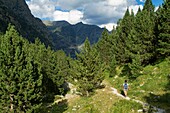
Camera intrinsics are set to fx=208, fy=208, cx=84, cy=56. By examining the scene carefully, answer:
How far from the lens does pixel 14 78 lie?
68.5ft

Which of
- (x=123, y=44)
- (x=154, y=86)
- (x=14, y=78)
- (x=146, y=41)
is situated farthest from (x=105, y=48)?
(x=14, y=78)

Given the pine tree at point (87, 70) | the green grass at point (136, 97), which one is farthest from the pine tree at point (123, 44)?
the pine tree at point (87, 70)

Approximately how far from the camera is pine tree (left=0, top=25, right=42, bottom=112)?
20578 millimetres

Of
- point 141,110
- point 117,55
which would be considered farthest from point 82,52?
point 117,55

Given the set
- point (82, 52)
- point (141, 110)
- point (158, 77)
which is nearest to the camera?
point (141, 110)

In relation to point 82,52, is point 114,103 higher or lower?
lower

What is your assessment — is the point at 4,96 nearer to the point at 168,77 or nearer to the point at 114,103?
the point at 114,103

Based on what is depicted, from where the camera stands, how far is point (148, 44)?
4572 centimetres

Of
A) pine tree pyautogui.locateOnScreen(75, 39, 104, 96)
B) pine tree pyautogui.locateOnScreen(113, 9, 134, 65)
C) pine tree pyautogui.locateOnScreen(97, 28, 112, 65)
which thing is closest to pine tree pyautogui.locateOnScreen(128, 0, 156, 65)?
pine tree pyautogui.locateOnScreen(113, 9, 134, 65)

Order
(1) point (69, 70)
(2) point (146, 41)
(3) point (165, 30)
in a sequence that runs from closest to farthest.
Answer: (3) point (165, 30) → (1) point (69, 70) → (2) point (146, 41)

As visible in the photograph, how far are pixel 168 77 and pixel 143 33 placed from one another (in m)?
14.5

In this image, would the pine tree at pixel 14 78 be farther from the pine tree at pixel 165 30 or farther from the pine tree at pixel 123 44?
the pine tree at pixel 123 44

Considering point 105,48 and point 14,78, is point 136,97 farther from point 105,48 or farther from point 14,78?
point 105,48

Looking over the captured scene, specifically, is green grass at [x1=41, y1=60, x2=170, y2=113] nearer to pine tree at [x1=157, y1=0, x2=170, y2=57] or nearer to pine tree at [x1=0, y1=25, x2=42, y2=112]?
pine tree at [x1=157, y1=0, x2=170, y2=57]
